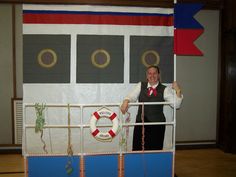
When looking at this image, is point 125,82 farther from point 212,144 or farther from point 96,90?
point 212,144

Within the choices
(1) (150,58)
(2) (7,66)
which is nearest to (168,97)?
(1) (150,58)

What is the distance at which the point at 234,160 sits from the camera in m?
3.82

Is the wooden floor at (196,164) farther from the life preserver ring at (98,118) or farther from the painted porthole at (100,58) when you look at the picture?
the painted porthole at (100,58)

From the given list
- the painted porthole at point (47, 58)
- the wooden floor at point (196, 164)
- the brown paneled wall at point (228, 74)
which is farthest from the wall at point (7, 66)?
the brown paneled wall at point (228, 74)

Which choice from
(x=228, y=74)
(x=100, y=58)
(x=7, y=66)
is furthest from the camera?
(x=228, y=74)

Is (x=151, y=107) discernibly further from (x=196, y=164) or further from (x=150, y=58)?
(x=196, y=164)

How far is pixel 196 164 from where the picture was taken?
3639 mm

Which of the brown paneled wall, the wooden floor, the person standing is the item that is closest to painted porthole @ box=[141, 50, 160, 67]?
the person standing

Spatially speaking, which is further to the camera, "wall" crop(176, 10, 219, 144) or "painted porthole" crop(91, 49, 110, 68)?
"wall" crop(176, 10, 219, 144)

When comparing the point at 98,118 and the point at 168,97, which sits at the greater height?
the point at 168,97

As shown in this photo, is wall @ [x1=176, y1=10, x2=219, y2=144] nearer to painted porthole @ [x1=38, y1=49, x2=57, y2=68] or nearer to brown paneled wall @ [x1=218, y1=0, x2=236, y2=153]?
brown paneled wall @ [x1=218, y1=0, x2=236, y2=153]

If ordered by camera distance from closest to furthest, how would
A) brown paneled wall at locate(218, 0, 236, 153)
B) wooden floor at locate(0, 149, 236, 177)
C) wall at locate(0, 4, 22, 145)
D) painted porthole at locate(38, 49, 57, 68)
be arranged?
painted porthole at locate(38, 49, 57, 68)
wooden floor at locate(0, 149, 236, 177)
wall at locate(0, 4, 22, 145)
brown paneled wall at locate(218, 0, 236, 153)

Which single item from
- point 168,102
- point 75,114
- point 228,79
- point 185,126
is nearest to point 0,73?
point 75,114

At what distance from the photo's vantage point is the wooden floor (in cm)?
329
